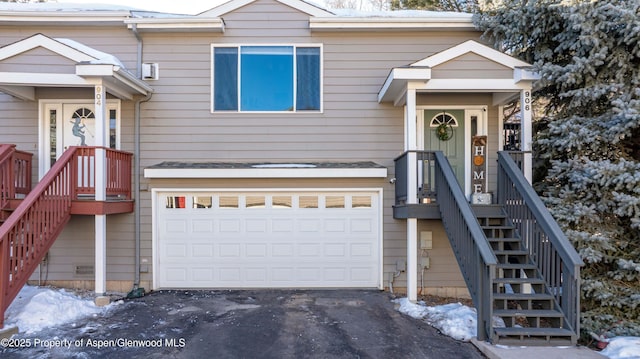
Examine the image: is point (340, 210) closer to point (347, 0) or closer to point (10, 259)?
point (10, 259)

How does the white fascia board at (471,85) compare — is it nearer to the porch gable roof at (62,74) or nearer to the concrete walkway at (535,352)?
the concrete walkway at (535,352)

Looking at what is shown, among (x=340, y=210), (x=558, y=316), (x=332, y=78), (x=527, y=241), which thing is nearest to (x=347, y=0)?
(x=332, y=78)

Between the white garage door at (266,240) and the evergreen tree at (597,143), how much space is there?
9.94 ft

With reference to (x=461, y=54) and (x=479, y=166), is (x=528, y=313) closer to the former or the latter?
(x=479, y=166)

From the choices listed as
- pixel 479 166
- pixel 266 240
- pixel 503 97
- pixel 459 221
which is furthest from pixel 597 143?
pixel 266 240

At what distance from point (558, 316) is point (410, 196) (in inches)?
96.1

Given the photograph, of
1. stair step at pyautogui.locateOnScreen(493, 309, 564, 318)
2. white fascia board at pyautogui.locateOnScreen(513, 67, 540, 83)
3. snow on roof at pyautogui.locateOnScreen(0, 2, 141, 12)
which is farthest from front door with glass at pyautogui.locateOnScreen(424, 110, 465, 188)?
snow on roof at pyautogui.locateOnScreen(0, 2, 141, 12)

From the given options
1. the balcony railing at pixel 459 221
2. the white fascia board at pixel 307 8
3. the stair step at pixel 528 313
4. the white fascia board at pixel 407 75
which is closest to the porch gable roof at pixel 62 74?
the white fascia board at pixel 307 8

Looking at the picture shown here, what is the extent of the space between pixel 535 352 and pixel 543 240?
1.47 m

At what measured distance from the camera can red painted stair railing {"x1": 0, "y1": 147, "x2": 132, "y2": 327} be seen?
4.76 m

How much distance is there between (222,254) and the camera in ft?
23.0

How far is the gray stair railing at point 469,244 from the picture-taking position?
4.35 metres

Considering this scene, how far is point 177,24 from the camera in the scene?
22.8ft

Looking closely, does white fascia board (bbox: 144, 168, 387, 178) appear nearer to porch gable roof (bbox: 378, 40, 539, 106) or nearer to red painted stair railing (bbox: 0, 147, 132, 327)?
red painted stair railing (bbox: 0, 147, 132, 327)
